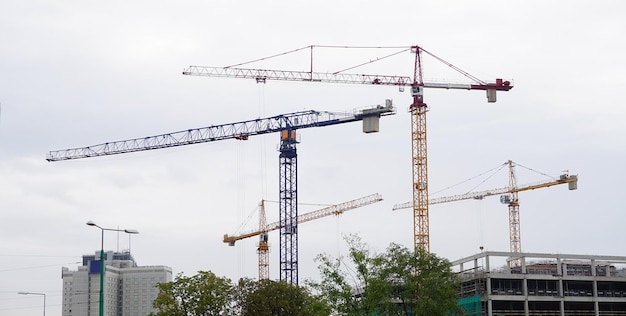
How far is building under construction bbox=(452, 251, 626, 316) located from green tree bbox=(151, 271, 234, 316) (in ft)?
123

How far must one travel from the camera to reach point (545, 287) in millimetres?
130125

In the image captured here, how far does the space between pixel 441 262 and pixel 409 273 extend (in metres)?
4.02

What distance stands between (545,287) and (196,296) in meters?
51.9

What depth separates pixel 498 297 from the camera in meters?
126

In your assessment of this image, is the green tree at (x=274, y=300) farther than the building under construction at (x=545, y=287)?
No

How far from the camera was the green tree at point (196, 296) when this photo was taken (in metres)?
104

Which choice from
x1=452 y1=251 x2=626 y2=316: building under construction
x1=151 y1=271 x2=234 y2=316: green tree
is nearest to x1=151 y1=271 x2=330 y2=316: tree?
x1=151 y1=271 x2=234 y2=316: green tree

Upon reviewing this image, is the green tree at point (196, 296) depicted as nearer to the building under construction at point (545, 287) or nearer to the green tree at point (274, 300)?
the green tree at point (274, 300)

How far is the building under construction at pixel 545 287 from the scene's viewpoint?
12612 cm

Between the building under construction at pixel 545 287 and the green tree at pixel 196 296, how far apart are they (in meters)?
37.6

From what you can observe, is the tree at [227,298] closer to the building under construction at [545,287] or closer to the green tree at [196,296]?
the green tree at [196,296]

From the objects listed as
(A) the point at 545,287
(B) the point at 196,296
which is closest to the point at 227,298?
(B) the point at 196,296

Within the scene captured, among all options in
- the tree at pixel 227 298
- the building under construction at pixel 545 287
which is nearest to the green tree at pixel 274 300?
the tree at pixel 227 298

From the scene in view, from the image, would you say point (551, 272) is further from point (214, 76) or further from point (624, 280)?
point (214, 76)
